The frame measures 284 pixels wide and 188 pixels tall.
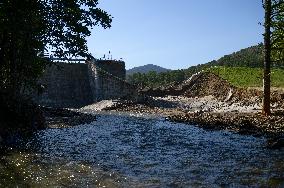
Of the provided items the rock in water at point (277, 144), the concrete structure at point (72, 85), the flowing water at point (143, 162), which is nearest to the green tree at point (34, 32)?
the flowing water at point (143, 162)

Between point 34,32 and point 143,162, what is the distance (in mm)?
11196

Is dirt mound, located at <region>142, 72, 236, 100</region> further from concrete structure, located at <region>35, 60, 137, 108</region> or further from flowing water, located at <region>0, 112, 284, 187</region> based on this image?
flowing water, located at <region>0, 112, 284, 187</region>

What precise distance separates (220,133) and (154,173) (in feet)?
30.0

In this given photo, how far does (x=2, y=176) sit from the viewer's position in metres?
9.74

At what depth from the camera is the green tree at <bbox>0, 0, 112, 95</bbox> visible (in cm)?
1989

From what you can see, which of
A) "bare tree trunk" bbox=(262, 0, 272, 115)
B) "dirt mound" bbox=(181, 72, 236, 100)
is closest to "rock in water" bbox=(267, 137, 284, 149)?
"bare tree trunk" bbox=(262, 0, 272, 115)

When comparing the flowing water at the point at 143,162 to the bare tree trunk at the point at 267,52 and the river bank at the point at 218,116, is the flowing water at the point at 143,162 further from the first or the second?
the bare tree trunk at the point at 267,52

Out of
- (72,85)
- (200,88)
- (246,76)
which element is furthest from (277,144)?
(72,85)

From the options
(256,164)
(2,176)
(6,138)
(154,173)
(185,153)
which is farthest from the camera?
(6,138)

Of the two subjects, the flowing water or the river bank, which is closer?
the flowing water

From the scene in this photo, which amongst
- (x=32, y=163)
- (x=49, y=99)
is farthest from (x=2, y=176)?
(x=49, y=99)

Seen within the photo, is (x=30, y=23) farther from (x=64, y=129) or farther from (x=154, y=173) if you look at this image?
(x=154, y=173)

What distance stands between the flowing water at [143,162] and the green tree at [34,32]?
17.2ft

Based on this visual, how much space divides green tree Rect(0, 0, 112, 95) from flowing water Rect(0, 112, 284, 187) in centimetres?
525
